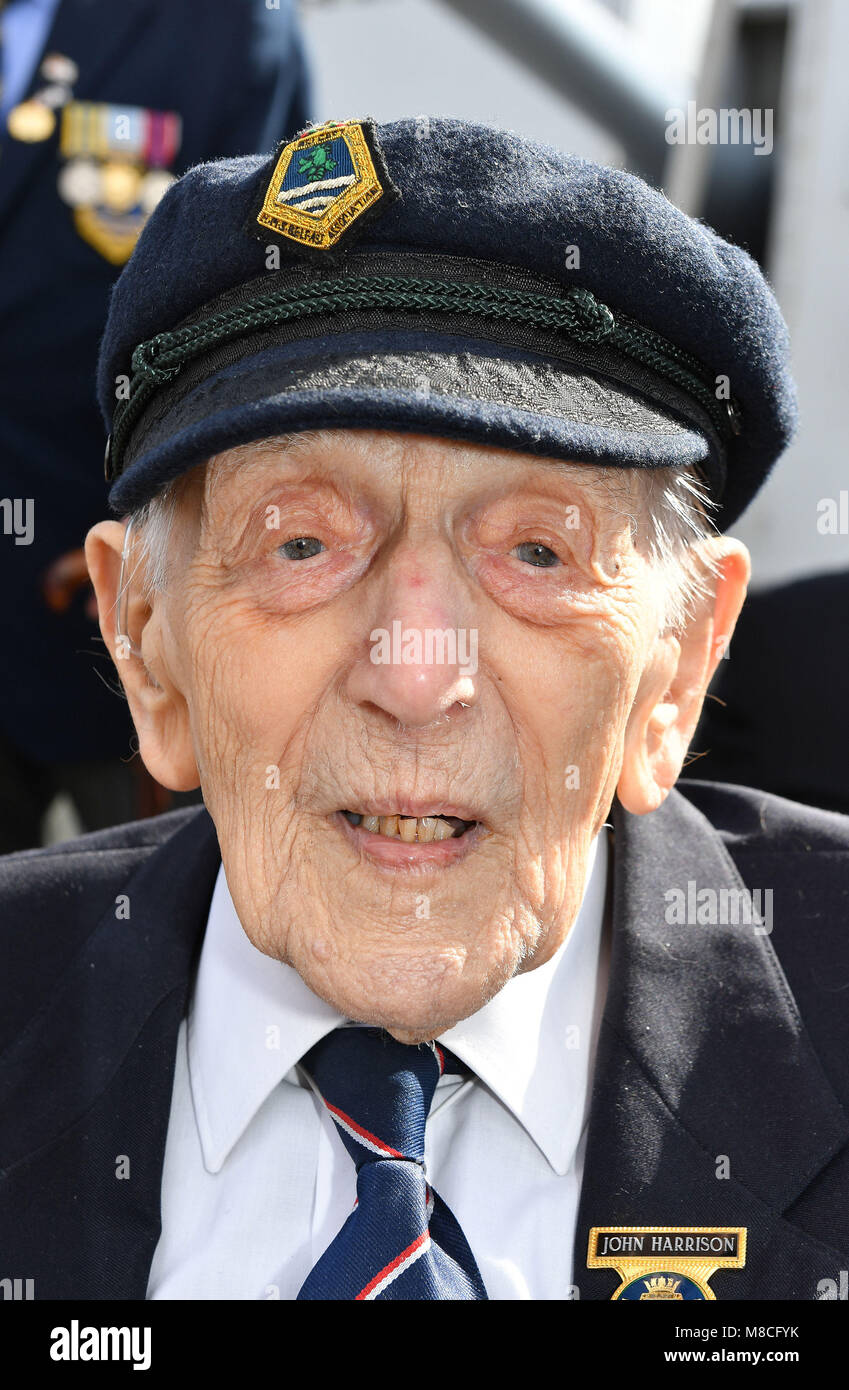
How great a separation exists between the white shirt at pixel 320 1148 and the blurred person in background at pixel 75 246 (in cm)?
134

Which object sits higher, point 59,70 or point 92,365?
point 59,70

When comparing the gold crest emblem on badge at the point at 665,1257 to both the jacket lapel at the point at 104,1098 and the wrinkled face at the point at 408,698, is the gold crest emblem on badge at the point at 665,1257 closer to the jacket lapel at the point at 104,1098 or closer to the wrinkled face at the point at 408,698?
the wrinkled face at the point at 408,698

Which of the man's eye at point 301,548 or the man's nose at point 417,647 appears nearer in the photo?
the man's nose at point 417,647

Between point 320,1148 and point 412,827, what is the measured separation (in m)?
0.49

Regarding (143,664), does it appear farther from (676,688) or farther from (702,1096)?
(702,1096)

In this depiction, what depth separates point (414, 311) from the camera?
5.66 feet

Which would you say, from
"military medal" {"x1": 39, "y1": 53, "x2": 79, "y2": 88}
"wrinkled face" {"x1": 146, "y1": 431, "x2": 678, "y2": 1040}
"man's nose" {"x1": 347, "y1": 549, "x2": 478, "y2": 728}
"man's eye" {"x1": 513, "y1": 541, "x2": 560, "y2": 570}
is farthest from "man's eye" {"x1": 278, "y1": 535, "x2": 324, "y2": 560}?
"military medal" {"x1": 39, "y1": 53, "x2": 79, "y2": 88}

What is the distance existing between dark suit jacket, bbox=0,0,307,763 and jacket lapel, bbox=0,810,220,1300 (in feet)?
3.90

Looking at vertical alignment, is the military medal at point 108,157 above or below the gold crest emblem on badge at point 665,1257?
above

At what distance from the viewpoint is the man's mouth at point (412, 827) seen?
1.79 m

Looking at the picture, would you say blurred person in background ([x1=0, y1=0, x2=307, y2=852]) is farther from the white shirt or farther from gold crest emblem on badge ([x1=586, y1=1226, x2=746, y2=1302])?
gold crest emblem on badge ([x1=586, y1=1226, x2=746, y2=1302])

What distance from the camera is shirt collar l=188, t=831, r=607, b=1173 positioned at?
1967 millimetres

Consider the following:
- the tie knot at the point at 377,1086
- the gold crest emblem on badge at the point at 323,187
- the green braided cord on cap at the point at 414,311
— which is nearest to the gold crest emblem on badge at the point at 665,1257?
the tie knot at the point at 377,1086

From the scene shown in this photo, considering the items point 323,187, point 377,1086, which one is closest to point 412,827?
point 377,1086
